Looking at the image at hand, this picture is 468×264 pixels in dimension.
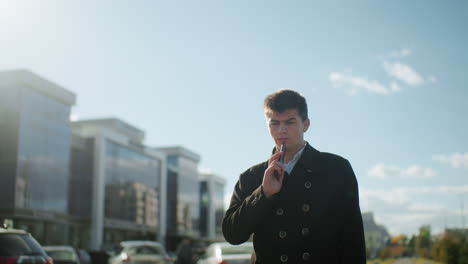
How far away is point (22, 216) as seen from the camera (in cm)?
4862

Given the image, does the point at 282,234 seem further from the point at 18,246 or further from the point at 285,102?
the point at 18,246

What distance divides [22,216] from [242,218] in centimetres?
4914

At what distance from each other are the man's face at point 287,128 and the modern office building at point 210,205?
111 meters

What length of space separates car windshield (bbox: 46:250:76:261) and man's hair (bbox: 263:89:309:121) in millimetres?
20083

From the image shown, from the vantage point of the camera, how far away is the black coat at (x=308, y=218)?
105 inches

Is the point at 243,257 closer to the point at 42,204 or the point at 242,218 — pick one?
Answer: the point at 242,218

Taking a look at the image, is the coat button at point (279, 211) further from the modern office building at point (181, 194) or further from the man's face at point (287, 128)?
the modern office building at point (181, 194)

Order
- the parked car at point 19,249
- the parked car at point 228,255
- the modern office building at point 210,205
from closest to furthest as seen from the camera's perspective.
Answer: the parked car at point 19,249 → the parked car at point 228,255 → the modern office building at point 210,205

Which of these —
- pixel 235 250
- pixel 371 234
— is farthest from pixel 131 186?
pixel 235 250

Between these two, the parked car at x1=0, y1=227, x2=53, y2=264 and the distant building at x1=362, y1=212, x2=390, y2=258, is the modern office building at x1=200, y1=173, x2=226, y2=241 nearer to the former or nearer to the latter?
the distant building at x1=362, y1=212, x2=390, y2=258

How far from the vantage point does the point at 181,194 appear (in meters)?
94.8

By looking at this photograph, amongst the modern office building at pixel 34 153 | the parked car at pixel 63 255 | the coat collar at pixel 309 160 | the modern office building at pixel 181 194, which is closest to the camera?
the coat collar at pixel 309 160

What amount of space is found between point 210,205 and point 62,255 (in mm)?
95164

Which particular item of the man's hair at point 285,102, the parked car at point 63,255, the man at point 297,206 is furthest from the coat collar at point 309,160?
the parked car at point 63,255
